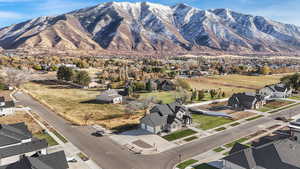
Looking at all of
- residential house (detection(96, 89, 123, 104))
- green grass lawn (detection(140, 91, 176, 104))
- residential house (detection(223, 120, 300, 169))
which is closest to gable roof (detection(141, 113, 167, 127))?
residential house (detection(223, 120, 300, 169))

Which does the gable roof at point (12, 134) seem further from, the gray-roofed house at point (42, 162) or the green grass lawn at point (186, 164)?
the green grass lawn at point (186, 164)

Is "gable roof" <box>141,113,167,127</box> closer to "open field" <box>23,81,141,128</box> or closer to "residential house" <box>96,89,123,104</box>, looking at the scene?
"open field" <box>23,81,141,128</box>

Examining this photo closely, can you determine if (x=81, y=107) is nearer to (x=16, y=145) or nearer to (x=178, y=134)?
(x=16, y=145)

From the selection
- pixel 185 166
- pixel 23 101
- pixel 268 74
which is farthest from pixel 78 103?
pixel 268 74

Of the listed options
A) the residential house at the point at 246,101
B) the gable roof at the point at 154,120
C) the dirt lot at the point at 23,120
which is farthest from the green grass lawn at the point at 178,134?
the dirt lot at the point at 23,120

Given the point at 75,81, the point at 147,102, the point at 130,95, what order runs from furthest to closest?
the point at 75,81, the point at 130,95, the point at 147,102

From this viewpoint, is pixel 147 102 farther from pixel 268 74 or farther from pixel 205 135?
pixel 268 74
